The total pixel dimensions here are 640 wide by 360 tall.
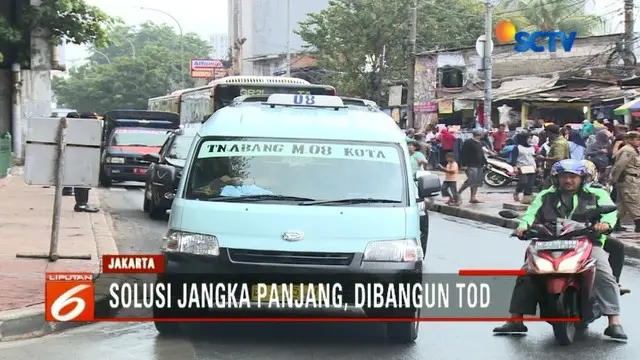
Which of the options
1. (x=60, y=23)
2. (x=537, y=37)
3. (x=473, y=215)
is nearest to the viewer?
(x=473, y=215)

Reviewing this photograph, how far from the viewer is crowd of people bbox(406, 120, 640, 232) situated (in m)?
14.4

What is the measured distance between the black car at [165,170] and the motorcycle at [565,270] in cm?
906

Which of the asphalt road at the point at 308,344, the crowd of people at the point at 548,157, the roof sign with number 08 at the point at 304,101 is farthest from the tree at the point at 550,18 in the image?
the asphalt road at the point at 308,344

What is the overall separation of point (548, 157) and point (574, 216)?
10344 millimetres

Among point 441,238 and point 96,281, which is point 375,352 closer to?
point 96,281

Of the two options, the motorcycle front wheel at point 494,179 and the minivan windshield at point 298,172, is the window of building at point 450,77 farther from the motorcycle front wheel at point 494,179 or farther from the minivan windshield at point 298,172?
the minivan windshield at point 298,172

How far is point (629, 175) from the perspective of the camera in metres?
14.3

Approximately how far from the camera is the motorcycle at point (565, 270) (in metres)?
7.01

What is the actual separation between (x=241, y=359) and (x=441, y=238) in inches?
348

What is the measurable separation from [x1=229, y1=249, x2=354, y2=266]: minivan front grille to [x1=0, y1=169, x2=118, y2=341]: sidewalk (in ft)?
6.61

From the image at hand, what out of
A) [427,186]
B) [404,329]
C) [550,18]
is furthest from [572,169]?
[550,18]

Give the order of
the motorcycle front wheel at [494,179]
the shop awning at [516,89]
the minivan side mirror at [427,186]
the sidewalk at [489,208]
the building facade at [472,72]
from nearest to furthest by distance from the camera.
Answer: the minivan side mirror at [427,186]
the sidewalk at [489,208]
the motorcycle front wheel at [494,179]
the shop awning at [516,89]
the building facade at [472,72]

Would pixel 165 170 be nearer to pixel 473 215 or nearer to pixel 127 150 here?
pixel 473 215

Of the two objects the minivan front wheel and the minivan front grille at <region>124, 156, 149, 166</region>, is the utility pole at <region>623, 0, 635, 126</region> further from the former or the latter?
the minivan front wheel
